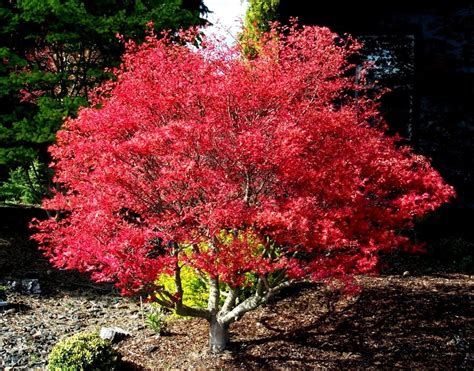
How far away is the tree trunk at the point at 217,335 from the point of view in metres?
7.02

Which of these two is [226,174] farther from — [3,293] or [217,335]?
[3,293]

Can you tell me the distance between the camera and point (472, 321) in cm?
728

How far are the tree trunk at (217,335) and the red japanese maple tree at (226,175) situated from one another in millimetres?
584

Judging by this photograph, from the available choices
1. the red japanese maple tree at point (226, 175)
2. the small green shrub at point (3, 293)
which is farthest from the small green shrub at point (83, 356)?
the small green shrub at point (3, 293)

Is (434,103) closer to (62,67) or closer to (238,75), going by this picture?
(238,75)

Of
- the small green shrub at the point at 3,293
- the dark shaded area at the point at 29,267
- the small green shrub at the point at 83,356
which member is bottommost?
the small green shrub at the point at 83,356

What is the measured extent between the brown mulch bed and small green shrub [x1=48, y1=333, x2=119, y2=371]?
477mm

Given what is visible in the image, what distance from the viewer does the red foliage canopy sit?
5.62 m

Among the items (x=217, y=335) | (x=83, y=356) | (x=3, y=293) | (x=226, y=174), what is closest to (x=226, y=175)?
(x=226, y=174)

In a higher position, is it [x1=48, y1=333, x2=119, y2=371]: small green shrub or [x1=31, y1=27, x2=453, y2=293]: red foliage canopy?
[x1=31, y1=27, x2=453, y2=293]: red foliage canopy

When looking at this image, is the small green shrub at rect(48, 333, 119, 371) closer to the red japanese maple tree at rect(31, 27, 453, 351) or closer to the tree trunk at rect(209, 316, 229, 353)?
the red japanese maple tree at rect(31, 27, 453, 351)

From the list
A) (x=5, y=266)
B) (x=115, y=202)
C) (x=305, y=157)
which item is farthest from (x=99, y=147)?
(x=5, y=266)

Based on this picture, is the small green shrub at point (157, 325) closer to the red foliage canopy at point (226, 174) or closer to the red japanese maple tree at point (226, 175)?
the red japanese maple tree at point (226, 175)

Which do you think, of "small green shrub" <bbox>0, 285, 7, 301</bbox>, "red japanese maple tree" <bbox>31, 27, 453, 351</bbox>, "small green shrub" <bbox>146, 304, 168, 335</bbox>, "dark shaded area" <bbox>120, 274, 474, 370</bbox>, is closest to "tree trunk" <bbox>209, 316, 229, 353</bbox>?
"dark shaded area" <bbox>120, 274, 474, 370</bbox>
